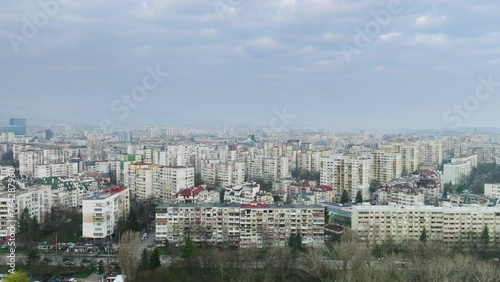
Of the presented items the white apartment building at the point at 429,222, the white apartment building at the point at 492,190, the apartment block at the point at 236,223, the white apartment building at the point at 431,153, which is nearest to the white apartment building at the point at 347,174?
the white apartment building at the point at 492,190

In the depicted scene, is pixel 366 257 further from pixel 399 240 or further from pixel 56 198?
pixel 56 198

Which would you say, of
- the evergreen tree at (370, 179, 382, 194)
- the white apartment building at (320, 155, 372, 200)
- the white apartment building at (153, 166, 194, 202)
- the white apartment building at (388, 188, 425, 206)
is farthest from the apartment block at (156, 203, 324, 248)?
the evergreen tree at (370, 179, 382, 194)

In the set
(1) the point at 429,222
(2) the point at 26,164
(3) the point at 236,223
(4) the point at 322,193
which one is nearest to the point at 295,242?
(3) the point at 236,223

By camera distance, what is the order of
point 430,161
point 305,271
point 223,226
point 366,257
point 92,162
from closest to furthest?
1. point 366,257
2. point 305,271
3. point 223,226
4. point 92,162
5. point 430,161

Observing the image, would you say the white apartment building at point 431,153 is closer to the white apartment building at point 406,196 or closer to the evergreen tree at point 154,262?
the white apartment building at point 406,196

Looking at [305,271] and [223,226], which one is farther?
[223,226]

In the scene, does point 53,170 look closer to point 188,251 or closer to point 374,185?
point 188,251

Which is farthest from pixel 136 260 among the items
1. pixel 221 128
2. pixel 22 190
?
pixel 221 128
